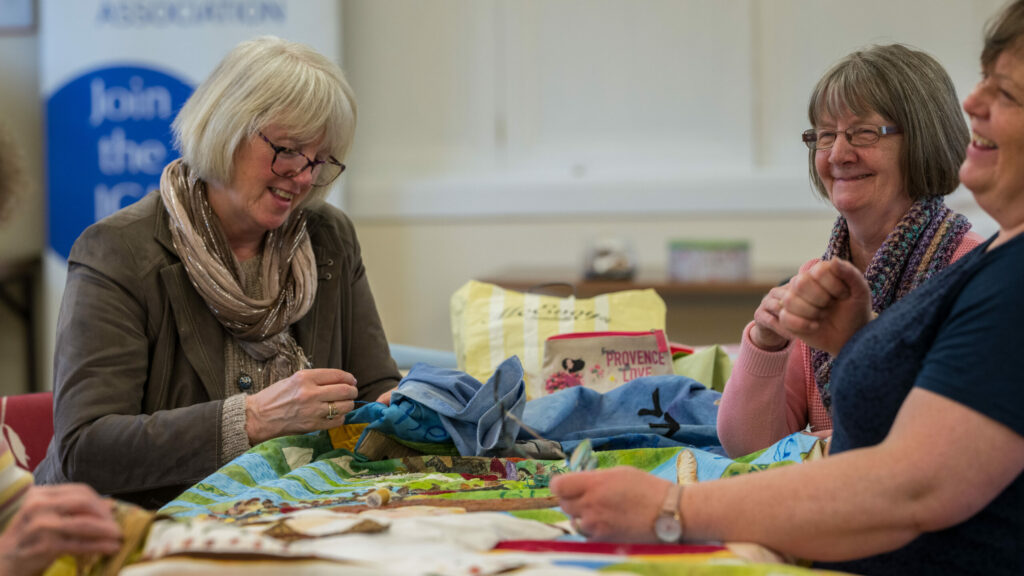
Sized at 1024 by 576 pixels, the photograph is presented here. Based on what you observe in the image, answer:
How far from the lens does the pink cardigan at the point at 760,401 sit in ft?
6.02

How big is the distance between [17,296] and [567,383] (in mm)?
3264

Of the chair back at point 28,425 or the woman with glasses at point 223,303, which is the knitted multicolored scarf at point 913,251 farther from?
the chair back at point 28,425

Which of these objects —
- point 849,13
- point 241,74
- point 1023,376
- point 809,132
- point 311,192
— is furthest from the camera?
point 849,13

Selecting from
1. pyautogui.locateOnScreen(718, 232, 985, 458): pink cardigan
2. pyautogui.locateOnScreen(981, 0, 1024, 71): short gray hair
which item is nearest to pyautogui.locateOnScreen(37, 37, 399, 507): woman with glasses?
pyautogui.locateOnScreen(718, 232, 985, 458): pink cardigan

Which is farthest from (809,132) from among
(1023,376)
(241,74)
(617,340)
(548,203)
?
(548,203)

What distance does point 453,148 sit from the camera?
489 cm

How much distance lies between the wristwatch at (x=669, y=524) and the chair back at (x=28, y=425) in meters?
1.75

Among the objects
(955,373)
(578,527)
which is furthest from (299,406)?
(955,373)

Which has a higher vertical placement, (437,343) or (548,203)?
(548,203)

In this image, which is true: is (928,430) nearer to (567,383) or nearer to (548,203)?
(567,383)

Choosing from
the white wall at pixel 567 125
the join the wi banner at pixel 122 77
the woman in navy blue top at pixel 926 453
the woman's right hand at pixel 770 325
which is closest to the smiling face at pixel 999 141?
the woman in navy blue top at pixel 926 453

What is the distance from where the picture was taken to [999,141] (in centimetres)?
117

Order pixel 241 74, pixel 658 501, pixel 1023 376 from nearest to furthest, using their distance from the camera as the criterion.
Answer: pixel 1023 376
pixel 658 501
pixel 241 74

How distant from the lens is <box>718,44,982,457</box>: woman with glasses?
182 centimetres
